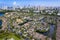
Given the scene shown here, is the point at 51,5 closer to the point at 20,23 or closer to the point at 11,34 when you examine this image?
the point at 20,23

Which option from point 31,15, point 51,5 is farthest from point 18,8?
point 51,5

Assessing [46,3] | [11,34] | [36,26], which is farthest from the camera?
[46,3]

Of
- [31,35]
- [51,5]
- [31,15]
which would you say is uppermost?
[51,5]

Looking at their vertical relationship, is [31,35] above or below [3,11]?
below

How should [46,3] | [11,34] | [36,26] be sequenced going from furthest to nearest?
[46,3], [36,26], [11,34]

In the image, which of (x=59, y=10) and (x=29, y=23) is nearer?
(x=29, y=23)

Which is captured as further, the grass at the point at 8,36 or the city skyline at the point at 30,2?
the city skyline at the point at 30,2

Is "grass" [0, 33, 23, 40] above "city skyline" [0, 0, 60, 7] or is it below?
below

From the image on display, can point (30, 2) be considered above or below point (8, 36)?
above

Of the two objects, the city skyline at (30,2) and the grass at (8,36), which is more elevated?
the city skyline at (30,2)

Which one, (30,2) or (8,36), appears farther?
(30,2)

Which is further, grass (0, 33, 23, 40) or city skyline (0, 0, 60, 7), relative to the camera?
city skyline (0, 0, 60, 7)
